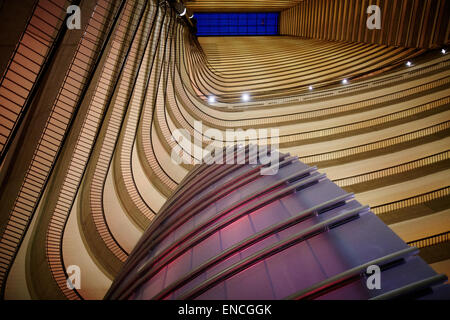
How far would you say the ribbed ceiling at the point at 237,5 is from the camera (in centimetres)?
2431

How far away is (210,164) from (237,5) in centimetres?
2415

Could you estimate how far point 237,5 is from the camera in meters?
25.0

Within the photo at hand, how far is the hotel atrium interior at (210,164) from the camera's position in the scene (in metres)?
3.02

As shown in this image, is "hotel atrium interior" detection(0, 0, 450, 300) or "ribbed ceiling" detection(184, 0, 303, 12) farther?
"ribbed ceiling" detection(184, 0, 303, 12)

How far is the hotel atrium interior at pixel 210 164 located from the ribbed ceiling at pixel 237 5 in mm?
12236

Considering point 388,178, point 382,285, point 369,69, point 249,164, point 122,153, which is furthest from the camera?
point 369,69

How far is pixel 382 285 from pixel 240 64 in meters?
17.3

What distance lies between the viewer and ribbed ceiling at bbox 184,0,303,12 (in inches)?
957

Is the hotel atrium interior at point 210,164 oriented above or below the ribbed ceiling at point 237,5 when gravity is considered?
below

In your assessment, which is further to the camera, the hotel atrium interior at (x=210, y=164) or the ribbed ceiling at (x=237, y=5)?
the ribbed ceiling at (x=237, y=5)

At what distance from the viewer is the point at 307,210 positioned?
331 centimetres

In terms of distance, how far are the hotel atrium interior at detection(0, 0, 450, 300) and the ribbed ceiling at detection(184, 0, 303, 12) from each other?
1224cm
